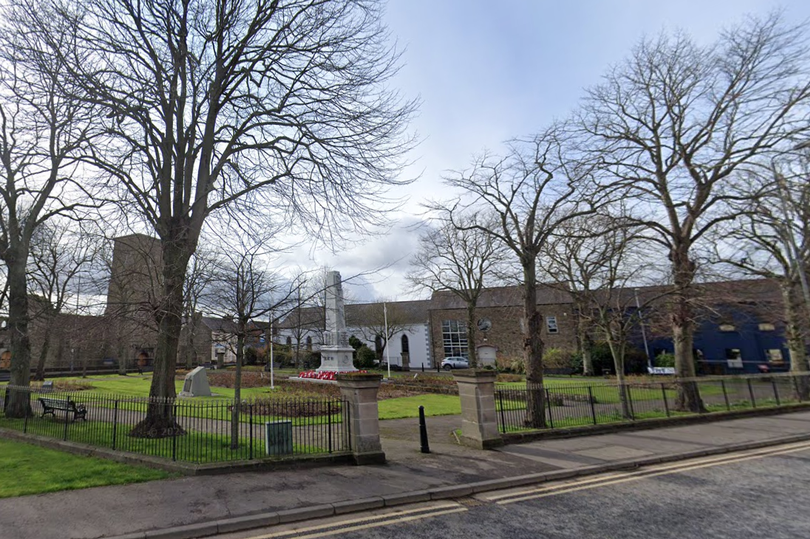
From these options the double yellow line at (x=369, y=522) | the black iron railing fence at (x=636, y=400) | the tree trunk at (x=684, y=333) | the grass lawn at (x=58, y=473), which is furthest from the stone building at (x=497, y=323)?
the grass lawn at (x=58, y=473)

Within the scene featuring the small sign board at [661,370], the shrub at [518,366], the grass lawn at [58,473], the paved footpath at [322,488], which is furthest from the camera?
the shrub at [518,366]

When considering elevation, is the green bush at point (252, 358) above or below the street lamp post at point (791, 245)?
below

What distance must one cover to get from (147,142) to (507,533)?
12923 millimetres

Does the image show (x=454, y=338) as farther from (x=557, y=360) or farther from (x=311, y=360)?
(x=311, y=360)

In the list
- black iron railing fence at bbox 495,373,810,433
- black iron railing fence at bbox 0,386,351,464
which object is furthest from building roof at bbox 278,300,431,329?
black iron railing fence at bbox 0,386,351,464

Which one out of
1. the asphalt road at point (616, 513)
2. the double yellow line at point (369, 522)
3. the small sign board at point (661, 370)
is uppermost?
the double yellow line at point (369, 522)

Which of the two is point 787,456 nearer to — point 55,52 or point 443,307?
point 55,52

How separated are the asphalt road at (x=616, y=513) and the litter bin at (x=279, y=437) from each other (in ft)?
9.90

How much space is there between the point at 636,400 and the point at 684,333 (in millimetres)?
3461

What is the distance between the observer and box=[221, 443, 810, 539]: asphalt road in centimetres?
552

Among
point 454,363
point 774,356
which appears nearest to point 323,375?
point 454,363

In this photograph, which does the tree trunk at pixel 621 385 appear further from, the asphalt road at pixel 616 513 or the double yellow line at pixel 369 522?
the double yellow line at pixel 369 522

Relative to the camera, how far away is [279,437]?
870 centimetres

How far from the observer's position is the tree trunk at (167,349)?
10.1 m
